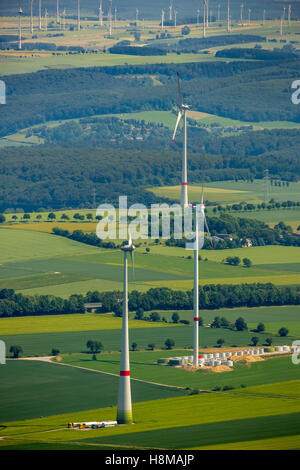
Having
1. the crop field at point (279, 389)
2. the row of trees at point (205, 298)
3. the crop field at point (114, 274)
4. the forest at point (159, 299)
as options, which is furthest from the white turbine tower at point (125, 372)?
the crop field at point (114, 274)

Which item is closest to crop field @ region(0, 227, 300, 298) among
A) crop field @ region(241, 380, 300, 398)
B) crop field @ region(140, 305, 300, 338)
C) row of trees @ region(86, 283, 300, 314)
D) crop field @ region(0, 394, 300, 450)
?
row of trees @ region(86, 283, 300, 314)

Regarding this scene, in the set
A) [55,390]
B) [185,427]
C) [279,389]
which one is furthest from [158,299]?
[185,427]

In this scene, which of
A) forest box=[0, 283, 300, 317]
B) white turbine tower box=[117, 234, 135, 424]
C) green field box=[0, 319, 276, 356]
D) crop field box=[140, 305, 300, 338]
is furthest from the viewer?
forest box=[0, 283, 300, 317]

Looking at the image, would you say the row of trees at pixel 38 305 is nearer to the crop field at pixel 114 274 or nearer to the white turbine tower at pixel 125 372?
the crop field at pixel 114 274

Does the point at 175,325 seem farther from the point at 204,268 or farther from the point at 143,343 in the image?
the point at 204,268

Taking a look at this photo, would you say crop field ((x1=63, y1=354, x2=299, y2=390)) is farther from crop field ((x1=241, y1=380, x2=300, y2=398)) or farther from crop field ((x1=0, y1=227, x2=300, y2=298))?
crop field ((x1=0, y1=227, x2=300, y2=298))

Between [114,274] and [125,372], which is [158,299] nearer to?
[114,274]
